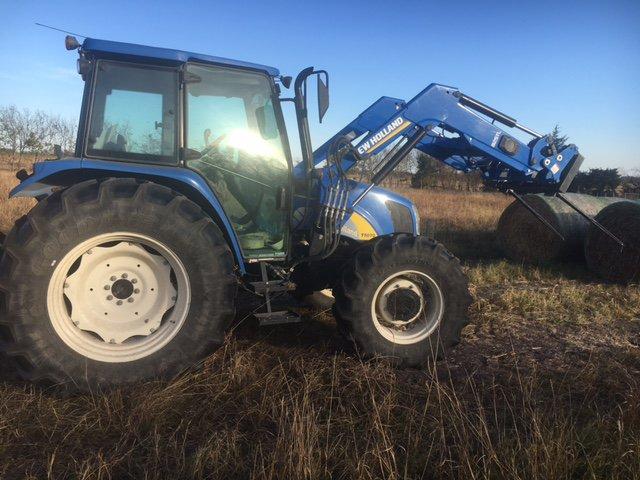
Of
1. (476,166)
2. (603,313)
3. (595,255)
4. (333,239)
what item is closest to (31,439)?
(333,239)

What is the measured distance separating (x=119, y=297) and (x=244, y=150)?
148cm

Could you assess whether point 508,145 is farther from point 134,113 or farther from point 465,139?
point 134,113

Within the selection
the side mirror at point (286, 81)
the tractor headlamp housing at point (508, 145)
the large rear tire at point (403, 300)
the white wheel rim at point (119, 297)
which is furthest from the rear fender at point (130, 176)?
the tractor headlamp housing at point (508, 145)

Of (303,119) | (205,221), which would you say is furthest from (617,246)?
(205,221)

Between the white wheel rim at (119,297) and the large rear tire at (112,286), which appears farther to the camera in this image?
the white wheel rim at (119,297)

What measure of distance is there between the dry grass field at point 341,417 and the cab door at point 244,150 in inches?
37.0

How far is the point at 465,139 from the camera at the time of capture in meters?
4.38

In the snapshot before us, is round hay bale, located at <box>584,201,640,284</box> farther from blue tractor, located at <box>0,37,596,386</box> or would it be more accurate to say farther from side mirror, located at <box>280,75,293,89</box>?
side mirror, located at <box>280,75,293,89</box>

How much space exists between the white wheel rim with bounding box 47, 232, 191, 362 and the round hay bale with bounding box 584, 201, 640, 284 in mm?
6425

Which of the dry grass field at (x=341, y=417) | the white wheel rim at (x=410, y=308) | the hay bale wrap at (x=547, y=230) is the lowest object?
the dry grass field at (x=341, y=417)

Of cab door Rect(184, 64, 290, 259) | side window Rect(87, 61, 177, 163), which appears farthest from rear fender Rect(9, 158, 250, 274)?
cab door Rect(184, 64, 290, 259)

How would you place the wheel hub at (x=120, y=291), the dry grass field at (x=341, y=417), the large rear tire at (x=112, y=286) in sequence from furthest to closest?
the wheel hub at (x=120, y=291), the large rear tire at (x=112, y=286), the dry grass field at (x=341, y=417)

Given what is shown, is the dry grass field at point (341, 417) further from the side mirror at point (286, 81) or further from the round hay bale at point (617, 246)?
the round hay bale at point (617, 246)

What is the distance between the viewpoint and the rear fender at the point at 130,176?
316cm
